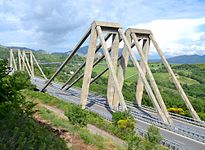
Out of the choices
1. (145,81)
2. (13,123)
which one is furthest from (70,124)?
(145,81)

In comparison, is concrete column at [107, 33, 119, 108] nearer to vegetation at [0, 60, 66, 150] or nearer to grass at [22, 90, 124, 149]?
grass at [22, 90, 124, 149]

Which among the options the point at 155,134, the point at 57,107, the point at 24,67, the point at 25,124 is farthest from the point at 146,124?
the point at 24,67

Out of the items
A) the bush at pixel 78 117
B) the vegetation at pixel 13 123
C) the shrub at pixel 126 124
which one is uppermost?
the vegetation at pixel 13 123

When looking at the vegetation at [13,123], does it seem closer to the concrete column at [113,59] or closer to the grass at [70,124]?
the grass at [70,124]

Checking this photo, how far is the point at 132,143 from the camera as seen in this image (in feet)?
56.8

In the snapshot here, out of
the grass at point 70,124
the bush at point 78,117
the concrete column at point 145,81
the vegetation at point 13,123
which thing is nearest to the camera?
the vegetation at point 13,123

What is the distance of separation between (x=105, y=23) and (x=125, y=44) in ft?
15.4

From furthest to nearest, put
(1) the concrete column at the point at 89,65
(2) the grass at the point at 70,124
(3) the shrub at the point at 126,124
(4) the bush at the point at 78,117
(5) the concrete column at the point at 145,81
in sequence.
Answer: (1) the concrete column at the point at 89,65
(5) the concrete column at the point at 145,81
(3) the shrub at the point at 126,124
(4) the bush at the point at 78,117
(2) the grass at the point at 70,124

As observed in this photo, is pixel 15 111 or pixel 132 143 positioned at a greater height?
pixel 15 111

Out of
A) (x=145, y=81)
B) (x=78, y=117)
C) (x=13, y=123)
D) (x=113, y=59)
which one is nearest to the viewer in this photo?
(x=13, y=123)

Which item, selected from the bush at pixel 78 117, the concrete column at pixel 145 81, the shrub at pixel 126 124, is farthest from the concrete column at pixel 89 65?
the bush at pixel 78 117

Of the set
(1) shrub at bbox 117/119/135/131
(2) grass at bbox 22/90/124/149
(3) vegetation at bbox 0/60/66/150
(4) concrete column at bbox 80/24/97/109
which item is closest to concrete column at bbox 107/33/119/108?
(4) concrete column at bbox 80/24/97/109

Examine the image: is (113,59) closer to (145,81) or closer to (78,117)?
(145,81)

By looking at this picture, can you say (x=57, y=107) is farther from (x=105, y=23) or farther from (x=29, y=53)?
(x=29, y=53)
